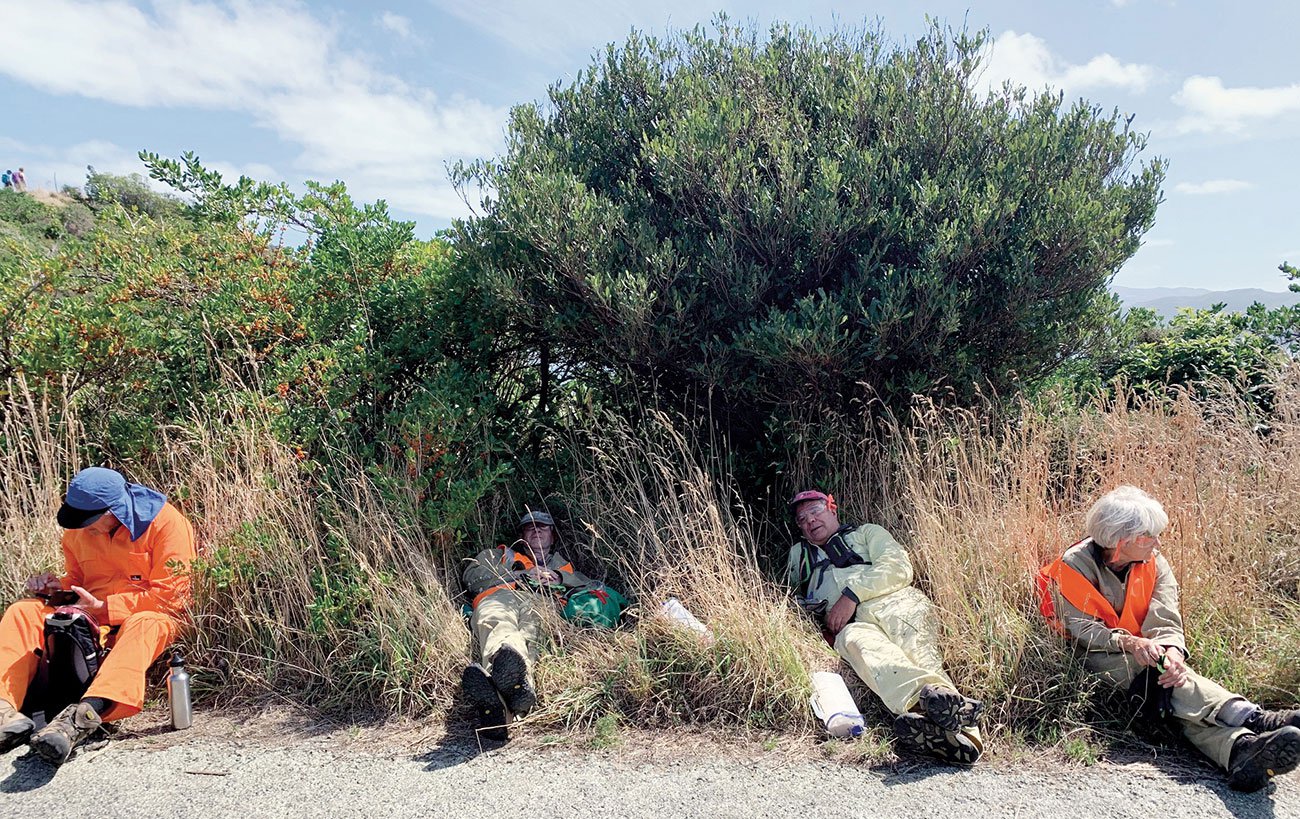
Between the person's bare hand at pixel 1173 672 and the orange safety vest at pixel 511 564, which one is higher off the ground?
the orange safety vest at pixel 511 564

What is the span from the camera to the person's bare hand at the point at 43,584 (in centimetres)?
389

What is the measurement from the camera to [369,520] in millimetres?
4301

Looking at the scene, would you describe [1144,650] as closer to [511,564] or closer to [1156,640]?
[1156,640]

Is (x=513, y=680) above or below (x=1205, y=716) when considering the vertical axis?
above

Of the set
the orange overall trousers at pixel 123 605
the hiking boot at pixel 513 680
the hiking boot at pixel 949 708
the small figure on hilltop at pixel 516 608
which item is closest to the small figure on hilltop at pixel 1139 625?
the hiking boot at pixel 949 708

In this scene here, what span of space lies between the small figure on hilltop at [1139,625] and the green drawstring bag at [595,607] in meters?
2.16

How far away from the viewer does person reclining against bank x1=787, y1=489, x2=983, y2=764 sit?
10.2 feet

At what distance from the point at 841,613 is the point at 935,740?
37.2 inches

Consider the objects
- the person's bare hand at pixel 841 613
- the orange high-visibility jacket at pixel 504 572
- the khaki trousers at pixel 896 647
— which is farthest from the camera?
the orange high-visibility jacket at pixel 504 572

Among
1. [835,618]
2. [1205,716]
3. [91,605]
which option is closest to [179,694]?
[91,605]

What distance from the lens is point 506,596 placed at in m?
4.14

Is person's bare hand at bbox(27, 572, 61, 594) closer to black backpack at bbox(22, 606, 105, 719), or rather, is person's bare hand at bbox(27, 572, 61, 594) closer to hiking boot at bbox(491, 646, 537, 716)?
black backpack at bbox(22, 606, 105, 719)

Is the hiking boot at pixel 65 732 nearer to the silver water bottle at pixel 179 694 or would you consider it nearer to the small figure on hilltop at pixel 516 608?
the silver water bottle at pixel 179 694

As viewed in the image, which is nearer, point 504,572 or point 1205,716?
point 1205,716
